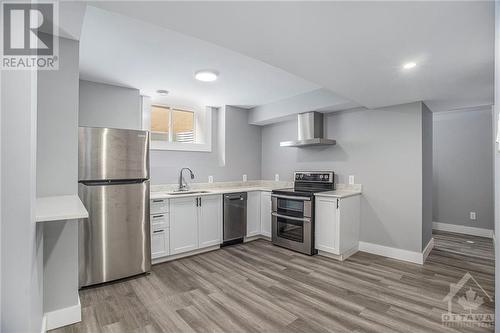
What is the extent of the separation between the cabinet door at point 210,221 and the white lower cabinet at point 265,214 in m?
0.84

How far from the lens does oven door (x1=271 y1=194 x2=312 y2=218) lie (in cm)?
360

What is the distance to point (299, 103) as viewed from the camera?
4.05m

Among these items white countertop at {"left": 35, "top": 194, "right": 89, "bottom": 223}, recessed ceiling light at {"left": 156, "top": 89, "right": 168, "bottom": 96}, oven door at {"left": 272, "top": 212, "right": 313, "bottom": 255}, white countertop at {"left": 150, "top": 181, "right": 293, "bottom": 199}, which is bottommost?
oven door at {"left": 272, "top": 212, "right": 313, "bottom": 255}

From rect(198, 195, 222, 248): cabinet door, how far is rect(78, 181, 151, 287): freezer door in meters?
0.84

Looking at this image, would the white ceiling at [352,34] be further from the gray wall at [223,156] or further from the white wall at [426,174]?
the gray wall at [223,156]

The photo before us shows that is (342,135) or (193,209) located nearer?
(193,209)

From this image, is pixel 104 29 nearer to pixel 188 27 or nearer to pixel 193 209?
pixel 188 27

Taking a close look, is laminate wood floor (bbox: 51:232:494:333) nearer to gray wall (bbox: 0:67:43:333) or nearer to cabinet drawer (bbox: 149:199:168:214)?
cabinet drawer (bbox: 149:199:168:214)

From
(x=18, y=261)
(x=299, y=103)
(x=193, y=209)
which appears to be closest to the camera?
(x=18, y=261)

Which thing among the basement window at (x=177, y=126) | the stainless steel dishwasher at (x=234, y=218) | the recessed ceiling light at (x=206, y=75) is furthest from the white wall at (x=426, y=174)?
the basement window at (x=177, y=126)

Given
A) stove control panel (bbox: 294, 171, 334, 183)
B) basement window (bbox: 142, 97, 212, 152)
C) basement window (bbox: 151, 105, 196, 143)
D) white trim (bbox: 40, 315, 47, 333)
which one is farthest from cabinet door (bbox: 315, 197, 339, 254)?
white trim (bbox: 40, 315, 47, 333)

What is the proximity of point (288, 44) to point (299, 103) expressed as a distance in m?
2.27

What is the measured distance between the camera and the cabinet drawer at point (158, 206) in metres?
3.21

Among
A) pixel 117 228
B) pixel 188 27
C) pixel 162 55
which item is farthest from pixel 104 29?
pixel 117 228
